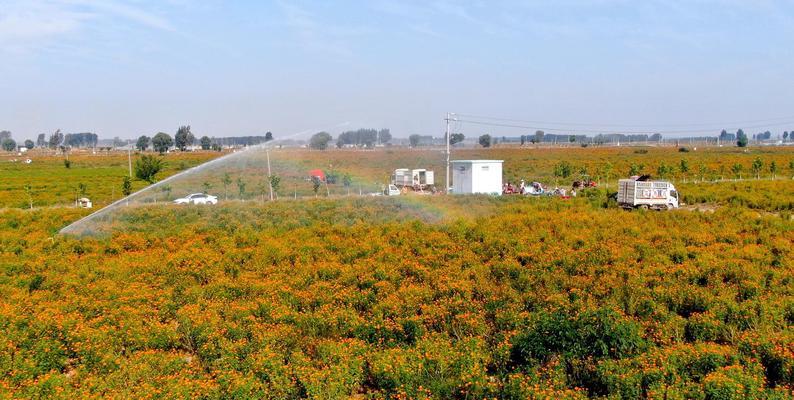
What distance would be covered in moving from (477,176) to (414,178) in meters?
9.06

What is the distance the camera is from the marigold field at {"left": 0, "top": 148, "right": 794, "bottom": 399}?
33.5 ft

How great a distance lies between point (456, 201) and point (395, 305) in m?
22.3

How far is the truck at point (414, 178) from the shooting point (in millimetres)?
48625

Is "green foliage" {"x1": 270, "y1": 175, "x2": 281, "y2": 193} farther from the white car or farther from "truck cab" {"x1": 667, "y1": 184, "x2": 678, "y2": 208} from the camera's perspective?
"truck cab" {"x1": 667, "y1": 184, "x2": 678, "y2": 208}

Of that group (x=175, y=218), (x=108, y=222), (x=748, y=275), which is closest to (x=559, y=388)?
(x=748, y=275)

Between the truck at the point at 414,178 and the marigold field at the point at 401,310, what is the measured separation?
860 inches

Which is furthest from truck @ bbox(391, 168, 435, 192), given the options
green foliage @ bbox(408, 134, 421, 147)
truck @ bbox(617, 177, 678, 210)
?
truck @ bbox(617, 177, 678, 210)

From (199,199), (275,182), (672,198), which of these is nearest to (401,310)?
(275,182)

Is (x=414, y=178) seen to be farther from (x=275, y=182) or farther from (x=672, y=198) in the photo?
(x=672, y=198)

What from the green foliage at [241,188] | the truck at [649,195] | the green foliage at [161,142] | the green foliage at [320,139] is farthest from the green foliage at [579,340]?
the green foliage at [161,142]

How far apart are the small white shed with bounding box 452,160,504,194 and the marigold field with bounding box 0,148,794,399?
14.6 meters

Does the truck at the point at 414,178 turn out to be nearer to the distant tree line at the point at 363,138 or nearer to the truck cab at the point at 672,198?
the distant tree line at the point at 363,138

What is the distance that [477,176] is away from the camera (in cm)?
4116

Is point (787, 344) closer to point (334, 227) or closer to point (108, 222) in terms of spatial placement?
point (334, 227)
